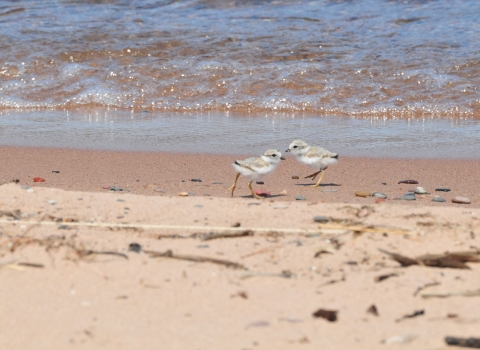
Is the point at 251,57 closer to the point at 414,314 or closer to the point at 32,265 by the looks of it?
the point at 32,265

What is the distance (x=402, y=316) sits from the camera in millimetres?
3023

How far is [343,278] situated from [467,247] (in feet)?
2.68

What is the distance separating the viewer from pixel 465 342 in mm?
2713

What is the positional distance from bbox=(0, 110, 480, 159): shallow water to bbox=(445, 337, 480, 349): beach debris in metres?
5.08

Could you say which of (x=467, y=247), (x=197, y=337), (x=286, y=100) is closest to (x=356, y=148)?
(x=286, y=100)

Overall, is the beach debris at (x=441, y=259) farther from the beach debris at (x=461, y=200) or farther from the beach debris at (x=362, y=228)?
the beach debris at (x=461, y=200)

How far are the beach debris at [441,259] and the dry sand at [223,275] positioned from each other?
4cm

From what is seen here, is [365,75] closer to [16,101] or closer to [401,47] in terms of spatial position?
[401,47]

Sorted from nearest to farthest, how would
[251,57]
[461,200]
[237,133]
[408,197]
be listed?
[461,200] → [408,197] → [237,133] → [251,57]

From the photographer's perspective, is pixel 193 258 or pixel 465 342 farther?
pixel 193 258

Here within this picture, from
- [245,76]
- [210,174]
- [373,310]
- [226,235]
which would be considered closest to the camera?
[373,310]

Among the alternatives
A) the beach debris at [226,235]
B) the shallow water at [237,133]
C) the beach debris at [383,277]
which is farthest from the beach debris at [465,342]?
the shallow water at [237,133]

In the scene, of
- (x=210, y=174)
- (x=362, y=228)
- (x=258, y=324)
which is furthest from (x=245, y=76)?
(x=258, y=324)

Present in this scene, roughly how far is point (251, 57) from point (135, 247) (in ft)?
29.6
